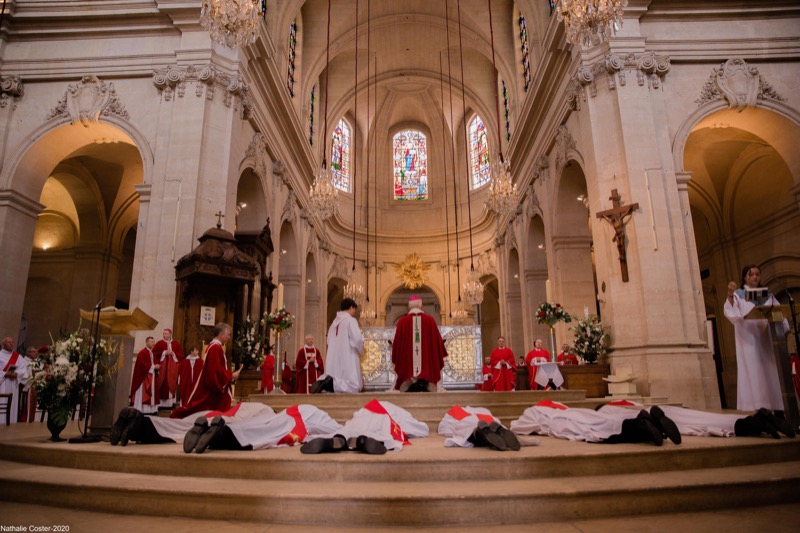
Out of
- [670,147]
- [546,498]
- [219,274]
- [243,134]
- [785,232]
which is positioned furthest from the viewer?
[785,232]

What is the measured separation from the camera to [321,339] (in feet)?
68.6

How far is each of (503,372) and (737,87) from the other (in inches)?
310

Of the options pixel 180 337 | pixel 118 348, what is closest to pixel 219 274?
pixel 180 337

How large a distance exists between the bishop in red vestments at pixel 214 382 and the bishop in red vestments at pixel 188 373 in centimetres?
65

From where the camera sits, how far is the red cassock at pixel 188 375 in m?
6.61

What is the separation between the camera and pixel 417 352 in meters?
7.94

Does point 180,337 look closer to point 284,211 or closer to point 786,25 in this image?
point 284,211

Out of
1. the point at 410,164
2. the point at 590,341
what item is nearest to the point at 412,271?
the point at 410,164

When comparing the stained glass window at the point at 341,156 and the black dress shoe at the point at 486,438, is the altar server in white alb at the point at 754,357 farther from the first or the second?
the stained glass window at the point at 341,156

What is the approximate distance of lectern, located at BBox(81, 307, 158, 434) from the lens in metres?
5.51

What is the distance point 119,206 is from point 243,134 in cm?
652

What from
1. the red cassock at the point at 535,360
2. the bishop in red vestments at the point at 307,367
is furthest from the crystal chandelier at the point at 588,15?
the bishop in red vestments at the point at 307,367

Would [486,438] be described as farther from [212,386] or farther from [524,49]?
[524,49]

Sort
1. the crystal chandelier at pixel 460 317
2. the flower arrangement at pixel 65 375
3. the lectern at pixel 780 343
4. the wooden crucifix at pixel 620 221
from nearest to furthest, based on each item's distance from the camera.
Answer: the lectern at pixel 780 343 < the flower arrangement at pixel 65 375 < the wooden crucifix at pixel 620 221 < the crystal chandelier at pixel 460 317
